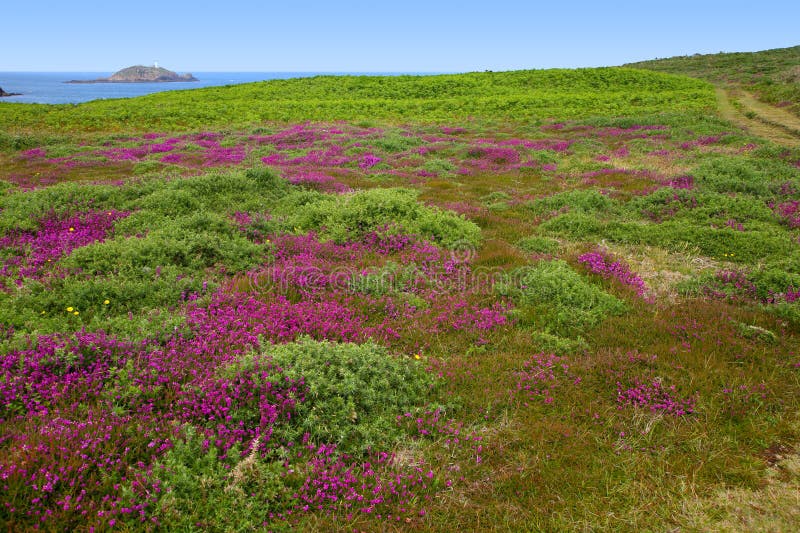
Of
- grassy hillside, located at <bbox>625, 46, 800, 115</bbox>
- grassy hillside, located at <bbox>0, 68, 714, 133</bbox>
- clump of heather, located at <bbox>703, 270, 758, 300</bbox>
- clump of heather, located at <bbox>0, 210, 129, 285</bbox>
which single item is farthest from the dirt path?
clump of heather, located at <bbox>0, 210, 129, 285</bbox>

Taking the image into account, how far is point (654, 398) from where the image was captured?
19.5 feet

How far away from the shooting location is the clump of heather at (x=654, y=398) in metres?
5.74

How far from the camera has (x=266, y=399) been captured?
16.9 feet

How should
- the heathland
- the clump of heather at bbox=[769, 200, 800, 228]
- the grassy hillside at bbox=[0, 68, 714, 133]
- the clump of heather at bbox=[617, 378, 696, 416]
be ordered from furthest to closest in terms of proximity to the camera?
the grassy hillside at bbox=[0, 68, 714, 133], the clump of heather at bbox=[769, 200, 800, 228], the clump of heather at bbox=[617, 378, 696, 416], the heathland

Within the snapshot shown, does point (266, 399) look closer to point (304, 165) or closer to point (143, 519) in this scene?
point (143, 519)

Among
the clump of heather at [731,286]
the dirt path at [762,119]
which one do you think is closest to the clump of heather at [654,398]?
the clump of heather at [731,286]

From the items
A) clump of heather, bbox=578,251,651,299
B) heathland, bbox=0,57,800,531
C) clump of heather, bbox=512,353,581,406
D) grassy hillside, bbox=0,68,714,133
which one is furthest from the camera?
grassy hillside, bbox=0,68,714,133

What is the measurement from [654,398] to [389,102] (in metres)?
52.6

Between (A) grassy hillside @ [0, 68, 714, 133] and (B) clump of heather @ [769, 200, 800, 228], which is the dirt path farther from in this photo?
(B) clump of heather @ [769, 200, 800, 228]

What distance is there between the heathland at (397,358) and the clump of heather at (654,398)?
35 millimetres

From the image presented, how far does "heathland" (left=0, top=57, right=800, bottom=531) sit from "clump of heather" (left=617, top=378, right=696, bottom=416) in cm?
3

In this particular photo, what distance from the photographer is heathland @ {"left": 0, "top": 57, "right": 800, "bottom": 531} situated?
4.30m

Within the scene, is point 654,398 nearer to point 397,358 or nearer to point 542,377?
point 542,377

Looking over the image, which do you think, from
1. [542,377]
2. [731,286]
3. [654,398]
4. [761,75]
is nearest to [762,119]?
[731,286]
